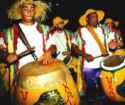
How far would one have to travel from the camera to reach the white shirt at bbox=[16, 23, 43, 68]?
475cm

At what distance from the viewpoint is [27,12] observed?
4.82 meters

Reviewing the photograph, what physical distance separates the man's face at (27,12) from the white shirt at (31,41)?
0.07 metres

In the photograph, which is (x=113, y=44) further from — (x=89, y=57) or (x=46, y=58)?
(x=46, y=58)

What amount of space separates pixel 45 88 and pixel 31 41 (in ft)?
1.75

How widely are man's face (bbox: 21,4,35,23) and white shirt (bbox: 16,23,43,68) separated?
0.07 m

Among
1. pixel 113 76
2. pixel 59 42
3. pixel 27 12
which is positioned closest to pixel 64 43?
pixel 59 42

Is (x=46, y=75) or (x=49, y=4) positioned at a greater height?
(x=49, y=4)

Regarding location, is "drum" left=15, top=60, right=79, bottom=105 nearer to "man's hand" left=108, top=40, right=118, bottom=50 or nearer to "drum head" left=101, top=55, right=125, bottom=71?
"drum head" left=101, top=55, right=125, bottom=71

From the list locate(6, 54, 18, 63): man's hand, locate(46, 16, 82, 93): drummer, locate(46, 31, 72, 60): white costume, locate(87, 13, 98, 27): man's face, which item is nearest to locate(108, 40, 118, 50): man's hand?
locate(87, 13, 98, 27): man's face

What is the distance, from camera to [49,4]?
4.84 meters

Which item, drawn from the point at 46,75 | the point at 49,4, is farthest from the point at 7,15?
the point at 46,75

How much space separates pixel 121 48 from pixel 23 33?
1.04 m

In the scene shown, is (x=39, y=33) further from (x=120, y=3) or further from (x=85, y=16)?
(x=120, y=3)

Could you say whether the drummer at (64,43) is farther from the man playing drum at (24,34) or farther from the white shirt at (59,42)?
the man playing drum at (24,34)
